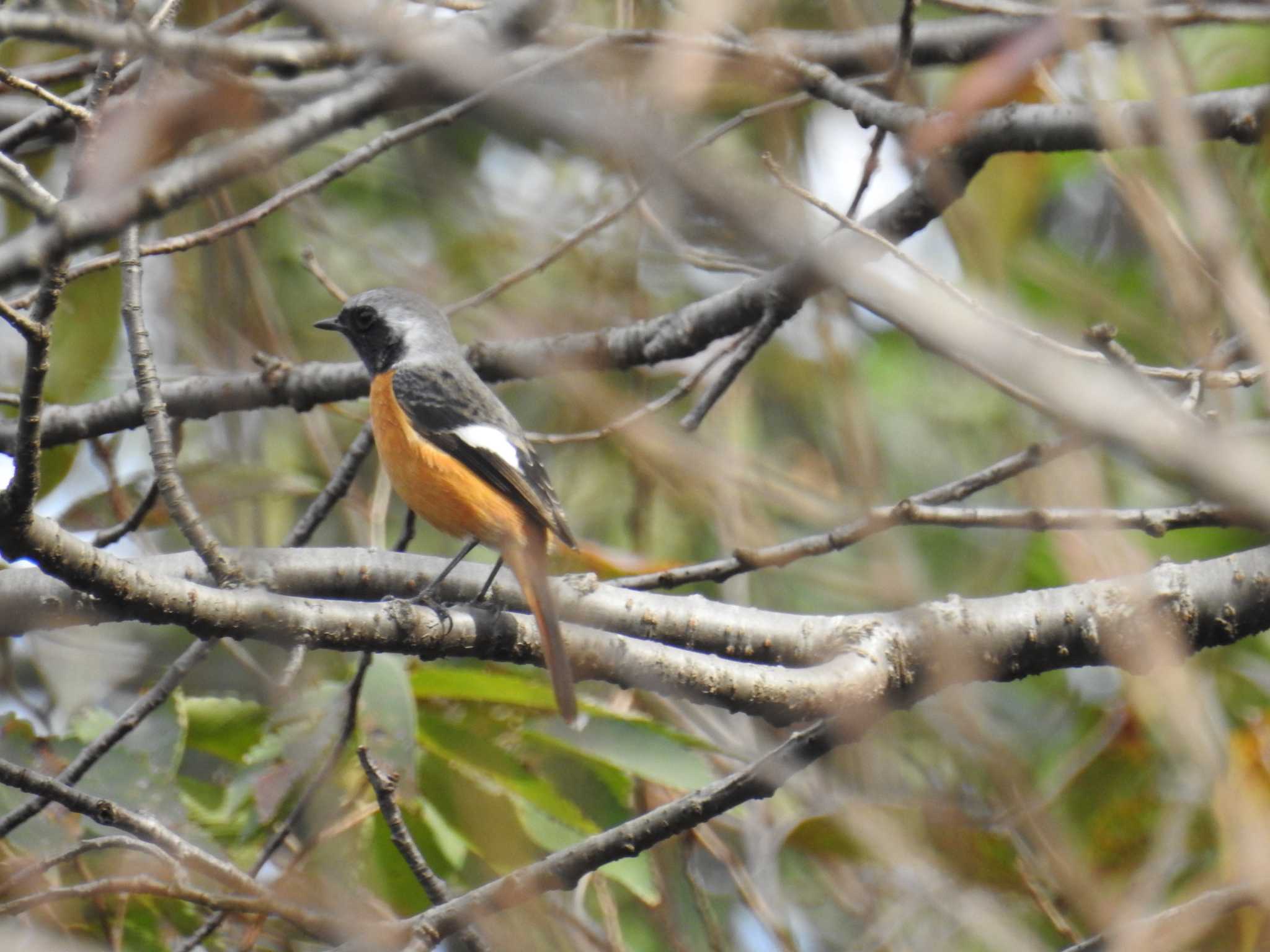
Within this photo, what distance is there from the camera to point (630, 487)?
23.2 feet

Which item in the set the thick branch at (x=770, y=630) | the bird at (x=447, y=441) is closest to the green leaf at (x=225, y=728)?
the thick branch at (x=770, y=630)

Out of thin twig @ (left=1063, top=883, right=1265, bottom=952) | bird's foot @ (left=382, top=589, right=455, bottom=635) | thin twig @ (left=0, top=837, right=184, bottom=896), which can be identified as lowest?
thin twig @ (left=1063, top=883, right=1265, bottom=952)

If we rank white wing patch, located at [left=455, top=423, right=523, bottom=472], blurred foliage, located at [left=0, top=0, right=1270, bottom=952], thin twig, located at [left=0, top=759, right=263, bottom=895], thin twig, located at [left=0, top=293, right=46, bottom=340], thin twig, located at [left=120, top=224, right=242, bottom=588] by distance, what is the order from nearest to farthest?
thin twig, located at [left=0, top=293, right=46, bottom=340] → thin twig, located at [left=0, top=759, right=263, bottom=895] → blurred foliage, located at [left=0, top=0, right=1270, bottom=952] → thin twig, located at [left=120, top=224, right=242, bottom=588] → white wing patch, located at [left=455, top=423, right=523, bottom=472]

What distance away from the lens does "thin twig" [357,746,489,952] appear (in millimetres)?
2486

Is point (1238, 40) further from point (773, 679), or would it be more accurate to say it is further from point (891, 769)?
point (773, 679)

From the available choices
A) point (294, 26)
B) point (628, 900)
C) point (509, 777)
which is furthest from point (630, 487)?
point (509, 777)

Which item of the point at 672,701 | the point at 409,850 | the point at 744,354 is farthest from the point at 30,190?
the point at 672,701

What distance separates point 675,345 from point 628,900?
8.86ft

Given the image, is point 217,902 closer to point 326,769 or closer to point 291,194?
point 326,769

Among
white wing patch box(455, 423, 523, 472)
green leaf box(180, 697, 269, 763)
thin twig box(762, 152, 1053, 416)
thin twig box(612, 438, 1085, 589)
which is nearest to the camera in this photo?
thin twig box(762, 152, 1053, 416)

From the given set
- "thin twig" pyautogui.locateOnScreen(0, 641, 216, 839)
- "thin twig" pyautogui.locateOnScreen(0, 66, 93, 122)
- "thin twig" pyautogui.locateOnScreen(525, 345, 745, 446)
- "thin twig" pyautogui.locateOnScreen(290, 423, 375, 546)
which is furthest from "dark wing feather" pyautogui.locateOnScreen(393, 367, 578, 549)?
Answer: "thin twig" pyautogui.locateOnScreen(0, 66, 93, 122)

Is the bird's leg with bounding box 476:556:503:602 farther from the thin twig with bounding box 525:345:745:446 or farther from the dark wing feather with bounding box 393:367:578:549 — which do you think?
the thin twig with bounding box 525:345:745:446

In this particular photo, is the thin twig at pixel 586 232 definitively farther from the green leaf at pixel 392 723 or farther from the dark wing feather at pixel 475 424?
the green leaf at pixel 392 723

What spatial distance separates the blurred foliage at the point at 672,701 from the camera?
2.60 metres
